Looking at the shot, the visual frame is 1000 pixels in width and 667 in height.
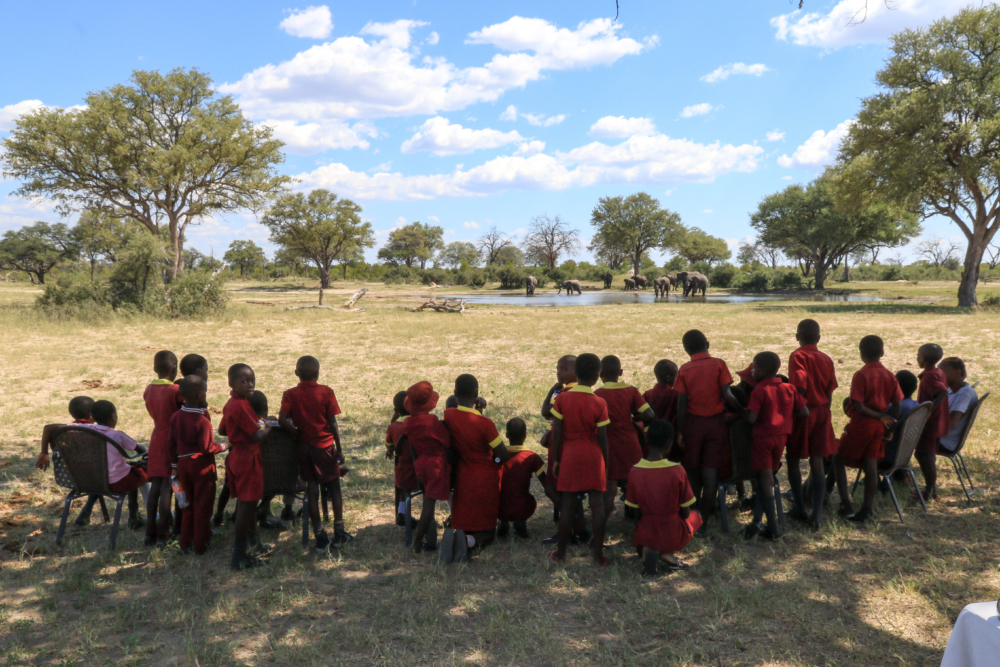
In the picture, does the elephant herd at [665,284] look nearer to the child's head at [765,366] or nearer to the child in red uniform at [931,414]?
the child in red uniform at [931,414]

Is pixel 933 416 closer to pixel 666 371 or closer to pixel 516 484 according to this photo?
pixel 666 371

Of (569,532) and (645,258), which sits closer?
(569,532)

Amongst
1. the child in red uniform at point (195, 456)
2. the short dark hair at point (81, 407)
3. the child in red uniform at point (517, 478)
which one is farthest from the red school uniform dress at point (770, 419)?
the short dark hair at point (81, 407)

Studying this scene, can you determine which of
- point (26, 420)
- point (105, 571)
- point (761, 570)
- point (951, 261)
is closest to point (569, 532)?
point (761, 570)

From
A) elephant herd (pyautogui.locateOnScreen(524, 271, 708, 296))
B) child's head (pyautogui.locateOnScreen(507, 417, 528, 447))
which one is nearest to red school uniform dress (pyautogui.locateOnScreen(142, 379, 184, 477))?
child's head (pyautogui.locateOnScreen(507, 417, 528, 447))

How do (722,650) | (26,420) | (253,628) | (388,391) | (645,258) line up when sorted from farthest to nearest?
(645,258)
(388,391)
(26,420)
(253,628)
(722,650)

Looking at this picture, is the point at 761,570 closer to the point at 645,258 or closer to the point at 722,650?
the point at 722,650

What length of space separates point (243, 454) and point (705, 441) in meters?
3.61

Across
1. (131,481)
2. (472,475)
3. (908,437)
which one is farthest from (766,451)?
(131,481)

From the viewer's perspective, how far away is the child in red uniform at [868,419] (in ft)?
15.8

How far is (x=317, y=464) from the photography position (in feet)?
15.3

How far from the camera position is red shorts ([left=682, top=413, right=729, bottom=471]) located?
15.2 feet

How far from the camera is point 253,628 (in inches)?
143

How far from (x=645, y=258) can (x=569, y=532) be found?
88.0 m
